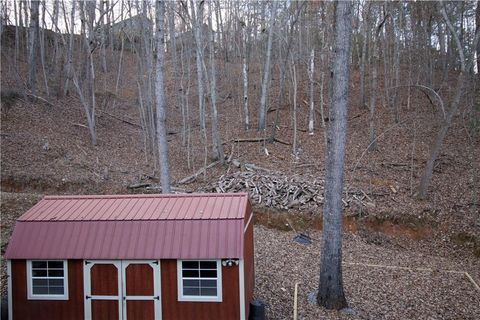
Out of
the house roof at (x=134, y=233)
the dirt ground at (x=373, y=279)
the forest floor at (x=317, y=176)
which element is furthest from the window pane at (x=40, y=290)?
the dirt ground at (x=373, y=279)

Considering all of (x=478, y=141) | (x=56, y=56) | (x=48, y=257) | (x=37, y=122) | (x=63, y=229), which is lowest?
(x=48, y=257)

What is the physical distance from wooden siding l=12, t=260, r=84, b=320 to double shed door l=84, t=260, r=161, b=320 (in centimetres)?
17

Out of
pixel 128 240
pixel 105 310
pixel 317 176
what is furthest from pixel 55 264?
pixel 317 176

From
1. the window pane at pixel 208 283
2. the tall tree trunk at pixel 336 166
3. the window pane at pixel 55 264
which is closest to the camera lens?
the window pane at pixel 208 283

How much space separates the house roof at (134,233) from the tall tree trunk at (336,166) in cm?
201

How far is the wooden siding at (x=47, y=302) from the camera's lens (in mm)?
7855

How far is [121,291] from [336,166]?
522cm

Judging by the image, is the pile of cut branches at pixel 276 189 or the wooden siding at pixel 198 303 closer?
the wooden siding at pixel 198 303

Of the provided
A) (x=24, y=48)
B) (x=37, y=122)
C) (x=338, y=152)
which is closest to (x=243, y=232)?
(x=338, y=152)

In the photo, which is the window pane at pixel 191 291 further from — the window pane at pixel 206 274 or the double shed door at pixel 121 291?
the double shed door at pixel 121 291

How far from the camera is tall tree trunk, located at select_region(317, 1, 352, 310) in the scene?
8391 mm

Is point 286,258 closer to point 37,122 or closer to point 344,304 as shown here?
point 344,304

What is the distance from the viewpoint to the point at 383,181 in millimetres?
16406

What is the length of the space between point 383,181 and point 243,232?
34.6 ft
